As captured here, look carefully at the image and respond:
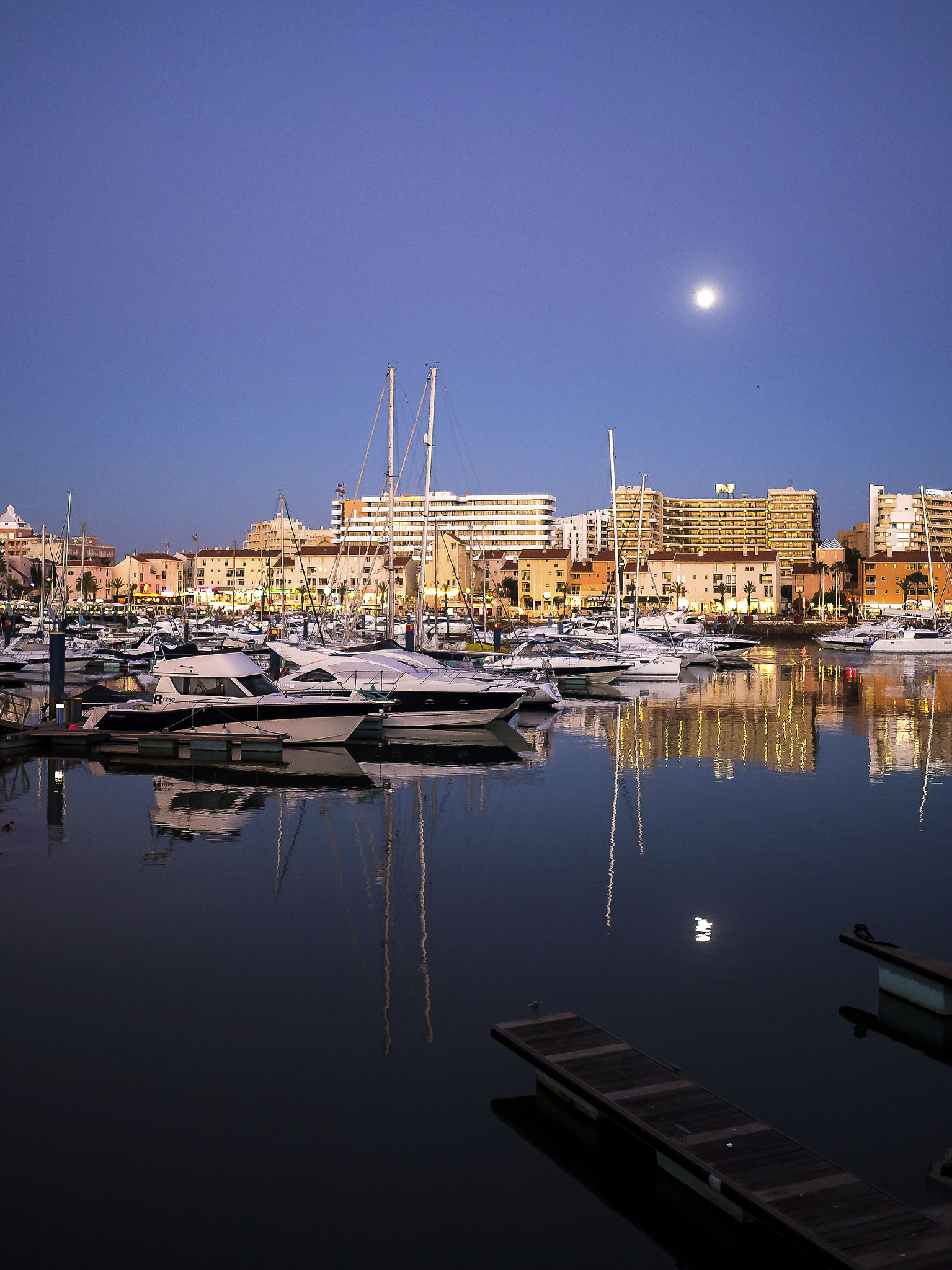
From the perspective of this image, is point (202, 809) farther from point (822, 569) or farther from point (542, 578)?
point (822, 569)

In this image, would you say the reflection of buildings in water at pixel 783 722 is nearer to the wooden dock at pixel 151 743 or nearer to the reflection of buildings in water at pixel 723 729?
the reflection of buildings in water at pixel 723 729

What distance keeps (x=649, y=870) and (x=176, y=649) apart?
139ft

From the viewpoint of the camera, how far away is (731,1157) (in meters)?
7.09

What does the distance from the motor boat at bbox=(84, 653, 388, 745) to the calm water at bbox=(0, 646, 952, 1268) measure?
419cm

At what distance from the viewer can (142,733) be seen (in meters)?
27.6

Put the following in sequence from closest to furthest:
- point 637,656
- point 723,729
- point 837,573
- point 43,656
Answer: point 723,729, point 637,656, point 43,656, point 837,573

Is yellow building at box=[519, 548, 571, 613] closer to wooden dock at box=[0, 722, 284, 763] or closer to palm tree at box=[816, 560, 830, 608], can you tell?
palm tree at box=[816, 560, 830, 608]

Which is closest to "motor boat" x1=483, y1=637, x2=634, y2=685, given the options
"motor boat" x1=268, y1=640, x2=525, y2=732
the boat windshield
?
"motor boat" x1=268, y1=640, x2=525, y2=732

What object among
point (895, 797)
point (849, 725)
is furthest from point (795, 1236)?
point (849, 725)

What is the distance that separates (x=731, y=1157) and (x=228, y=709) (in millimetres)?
22027

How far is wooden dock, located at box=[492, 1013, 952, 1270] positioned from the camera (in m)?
6.20

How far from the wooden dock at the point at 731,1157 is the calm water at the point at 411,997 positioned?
1.60 feet

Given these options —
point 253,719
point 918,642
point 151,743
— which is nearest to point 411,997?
point 253,719

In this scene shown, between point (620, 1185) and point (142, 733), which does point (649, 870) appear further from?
point (142, 733)
